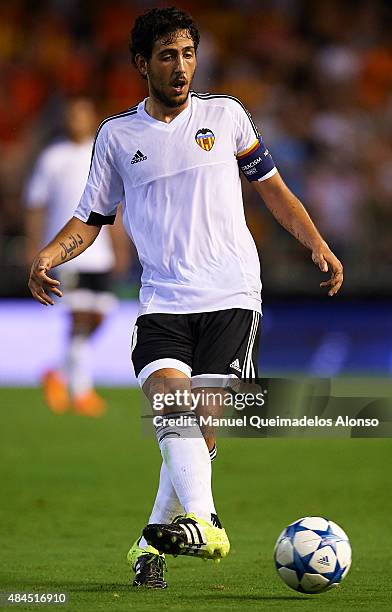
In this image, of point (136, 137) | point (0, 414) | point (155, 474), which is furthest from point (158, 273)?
point (0, 414)

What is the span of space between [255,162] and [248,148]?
7cm

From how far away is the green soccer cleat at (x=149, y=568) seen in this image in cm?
551

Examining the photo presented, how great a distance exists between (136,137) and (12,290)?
374 inches

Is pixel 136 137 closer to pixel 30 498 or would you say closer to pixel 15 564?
pixel 15 564

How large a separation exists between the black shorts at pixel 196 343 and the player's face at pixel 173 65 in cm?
89

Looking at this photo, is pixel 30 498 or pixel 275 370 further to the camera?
pixel 275 370

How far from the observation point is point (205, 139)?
546cm

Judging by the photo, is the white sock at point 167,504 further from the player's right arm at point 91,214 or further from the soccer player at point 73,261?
the soccer player at point 73,261

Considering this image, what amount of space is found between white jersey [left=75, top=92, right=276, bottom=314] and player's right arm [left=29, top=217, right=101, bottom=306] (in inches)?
8.8

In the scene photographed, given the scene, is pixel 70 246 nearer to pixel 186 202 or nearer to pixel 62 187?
pixel 186 202

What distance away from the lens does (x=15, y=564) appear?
6.24 m

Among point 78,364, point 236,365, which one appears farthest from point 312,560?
point 78,364

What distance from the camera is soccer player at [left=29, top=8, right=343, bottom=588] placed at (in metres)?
5.35

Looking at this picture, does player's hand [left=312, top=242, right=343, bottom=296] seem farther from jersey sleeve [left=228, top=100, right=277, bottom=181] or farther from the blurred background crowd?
the blurred background crowd
